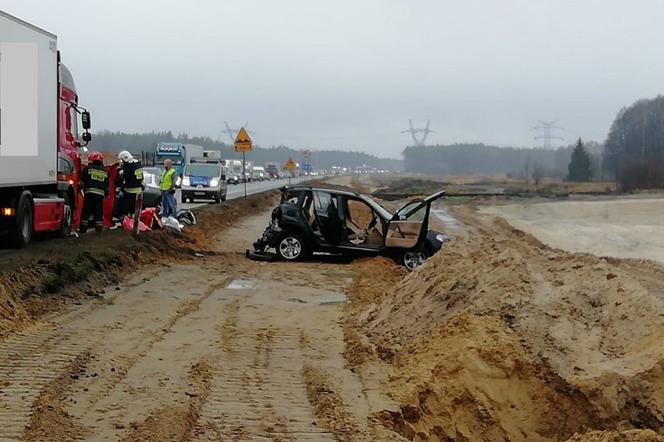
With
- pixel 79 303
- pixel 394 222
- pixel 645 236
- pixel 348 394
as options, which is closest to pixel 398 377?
pixel 348 394

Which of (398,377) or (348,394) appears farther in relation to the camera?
(398,377)

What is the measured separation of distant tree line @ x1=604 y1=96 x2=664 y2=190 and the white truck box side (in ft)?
233

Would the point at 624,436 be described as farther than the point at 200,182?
No

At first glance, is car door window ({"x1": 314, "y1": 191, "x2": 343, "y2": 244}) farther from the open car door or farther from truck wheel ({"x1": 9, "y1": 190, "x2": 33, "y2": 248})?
truck wheel ({"x1": 9, "y1": 190, "x2": 33, "y2": 248})

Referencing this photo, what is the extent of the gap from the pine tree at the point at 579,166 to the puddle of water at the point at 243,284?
9553 cm

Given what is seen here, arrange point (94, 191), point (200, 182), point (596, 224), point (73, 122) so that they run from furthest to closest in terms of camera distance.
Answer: point (200, 182) → point (596, 224) → point (94, 191) → point (73, 122)

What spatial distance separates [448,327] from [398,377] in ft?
3.05

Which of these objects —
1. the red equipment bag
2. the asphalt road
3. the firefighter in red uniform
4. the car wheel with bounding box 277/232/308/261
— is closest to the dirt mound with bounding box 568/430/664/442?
the car wheel with bounding box 277/232/308/261

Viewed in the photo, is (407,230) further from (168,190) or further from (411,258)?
(168,190)

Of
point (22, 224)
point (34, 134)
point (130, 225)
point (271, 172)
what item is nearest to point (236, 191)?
point (130, 225)

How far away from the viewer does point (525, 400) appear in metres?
7.60

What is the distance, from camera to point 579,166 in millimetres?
106312

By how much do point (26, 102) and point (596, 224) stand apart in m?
30.4

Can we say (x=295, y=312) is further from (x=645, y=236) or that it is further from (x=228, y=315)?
(x=645, y=236)
